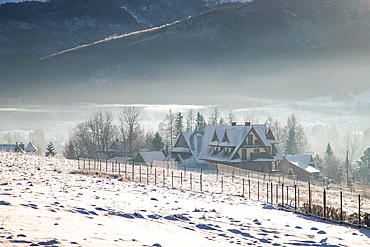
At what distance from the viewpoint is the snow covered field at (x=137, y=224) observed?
24.0ft

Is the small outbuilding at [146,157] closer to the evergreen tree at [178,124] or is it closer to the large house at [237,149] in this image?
the large house at [237,149]

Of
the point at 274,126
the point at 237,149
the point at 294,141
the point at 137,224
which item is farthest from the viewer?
the point at 274,126

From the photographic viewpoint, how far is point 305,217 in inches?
546

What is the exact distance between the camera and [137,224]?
31.0 ft

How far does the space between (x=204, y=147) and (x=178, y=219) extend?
45.6 meters

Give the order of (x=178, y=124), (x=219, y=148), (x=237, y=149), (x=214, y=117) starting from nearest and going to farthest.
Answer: (x=237, y=149), (x=219, y=148), (x=178, y=124), (x=214, y=117)

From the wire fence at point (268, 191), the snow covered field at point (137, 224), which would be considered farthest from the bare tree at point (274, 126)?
the snow covered field at point (137, 224)

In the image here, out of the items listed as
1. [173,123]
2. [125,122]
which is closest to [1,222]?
[125,122]

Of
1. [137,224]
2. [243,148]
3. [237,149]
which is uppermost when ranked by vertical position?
[243,148]

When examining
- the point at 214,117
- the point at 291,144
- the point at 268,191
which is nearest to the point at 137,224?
the point at 268,191

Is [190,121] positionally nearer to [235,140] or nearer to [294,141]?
[294,141]

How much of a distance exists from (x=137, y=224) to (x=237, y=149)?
41979 mm

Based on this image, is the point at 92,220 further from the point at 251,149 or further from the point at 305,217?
the point at 251,149

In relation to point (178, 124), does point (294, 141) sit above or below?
below
